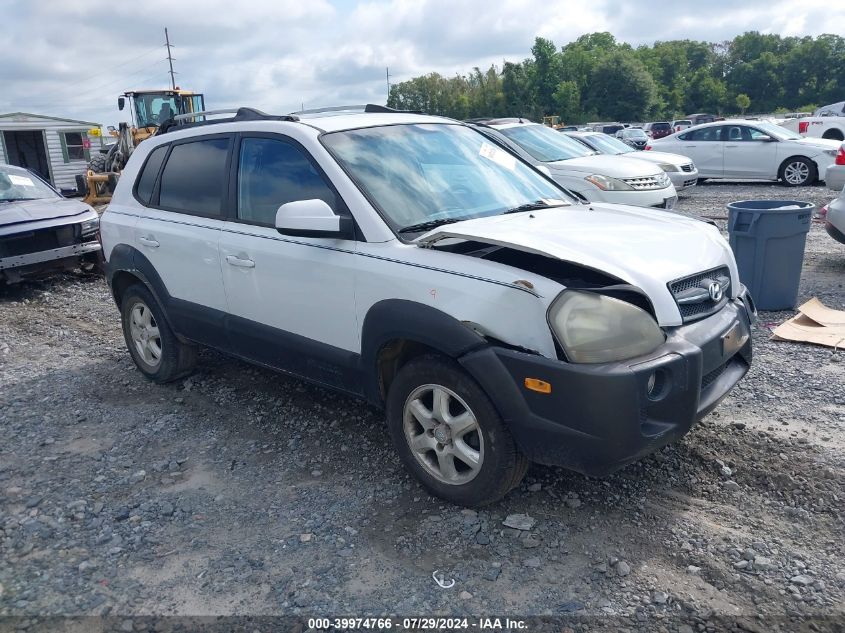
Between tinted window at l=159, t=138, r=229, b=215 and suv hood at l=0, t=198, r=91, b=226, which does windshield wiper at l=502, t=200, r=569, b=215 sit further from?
suv hood at l=0, t=198, r=91, b=226

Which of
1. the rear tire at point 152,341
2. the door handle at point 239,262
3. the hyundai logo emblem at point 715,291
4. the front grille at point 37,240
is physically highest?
the door handle at point 239,262

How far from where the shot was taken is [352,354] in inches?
148

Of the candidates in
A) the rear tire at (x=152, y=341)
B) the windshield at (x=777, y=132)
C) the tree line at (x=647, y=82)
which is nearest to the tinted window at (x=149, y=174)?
the rear tire at (x=152, y=341)

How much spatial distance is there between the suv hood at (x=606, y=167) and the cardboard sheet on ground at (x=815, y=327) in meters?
4.29

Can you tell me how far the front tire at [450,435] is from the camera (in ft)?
10.5

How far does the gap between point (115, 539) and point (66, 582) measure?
34cm

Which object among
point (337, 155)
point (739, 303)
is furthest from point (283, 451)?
point (739, 303)

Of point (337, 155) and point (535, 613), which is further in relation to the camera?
point (337, 155)

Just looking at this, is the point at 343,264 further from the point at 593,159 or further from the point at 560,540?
the point at 593,159

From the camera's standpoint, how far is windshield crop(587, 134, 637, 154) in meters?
13.1

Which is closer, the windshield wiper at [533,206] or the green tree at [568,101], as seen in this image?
the windshield wiper at [533,206]

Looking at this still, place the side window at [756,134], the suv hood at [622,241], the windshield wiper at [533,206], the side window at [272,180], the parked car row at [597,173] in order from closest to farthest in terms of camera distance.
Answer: the suv hood at [622,241] < the side window at [272,180] < the windshield wiper at [533,206] < the parked car row at [597,173] < the side window at [756,134]

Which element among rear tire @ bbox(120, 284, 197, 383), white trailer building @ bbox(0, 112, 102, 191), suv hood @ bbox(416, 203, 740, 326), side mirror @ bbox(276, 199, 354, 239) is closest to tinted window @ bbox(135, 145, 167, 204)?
rear tire @ bbox(120, 284, 197, 383)

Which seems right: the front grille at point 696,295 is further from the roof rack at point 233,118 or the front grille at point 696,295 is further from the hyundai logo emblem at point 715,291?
the roof rack at point 233,118
